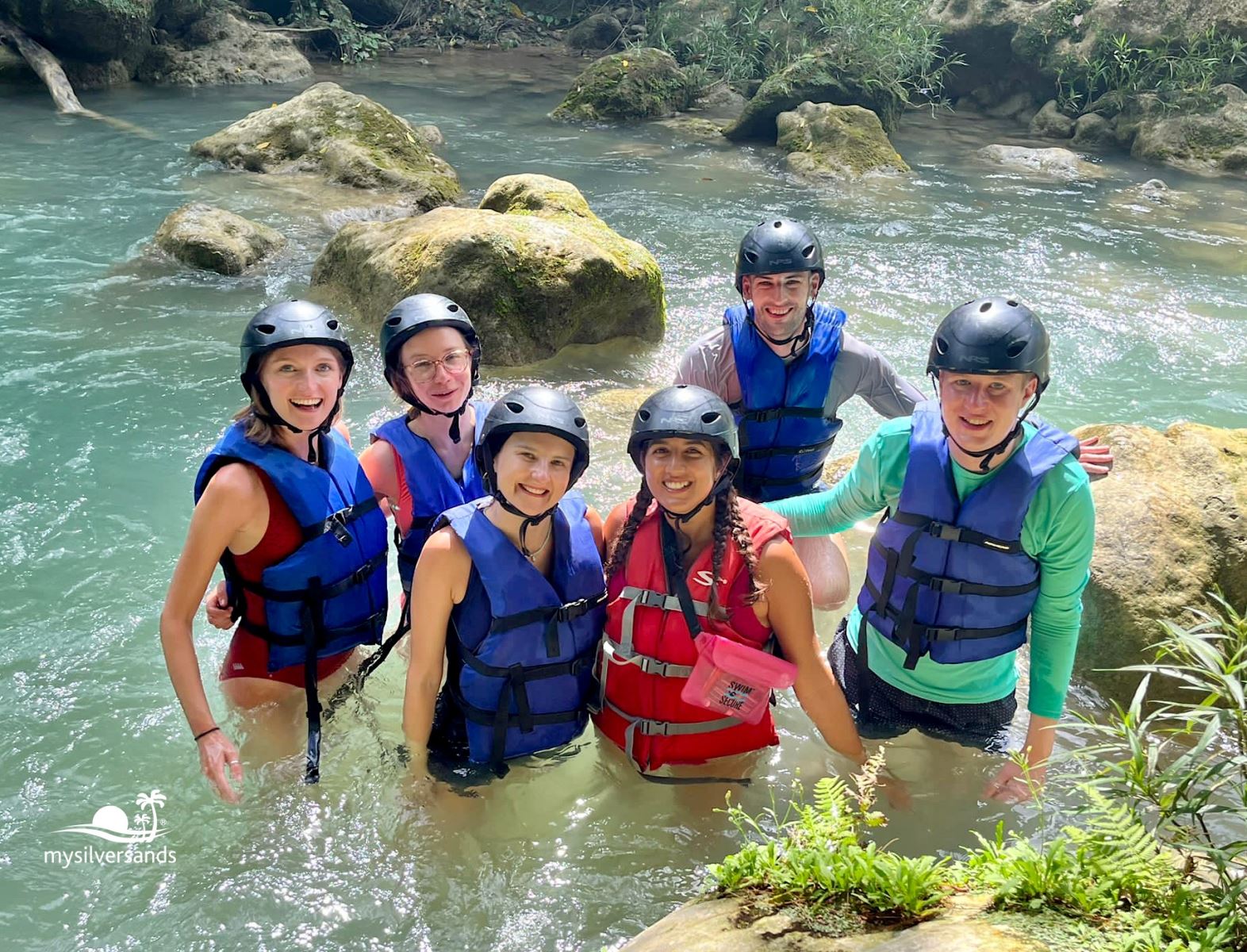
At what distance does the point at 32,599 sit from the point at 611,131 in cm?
1451

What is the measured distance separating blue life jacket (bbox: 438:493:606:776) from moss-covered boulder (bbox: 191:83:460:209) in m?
9.93

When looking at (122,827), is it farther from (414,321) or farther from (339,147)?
(339,147)

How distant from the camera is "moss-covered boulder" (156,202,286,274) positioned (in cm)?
1035

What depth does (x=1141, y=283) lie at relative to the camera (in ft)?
38.3

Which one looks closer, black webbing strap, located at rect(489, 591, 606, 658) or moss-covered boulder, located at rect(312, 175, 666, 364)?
black webbing strap, located at rect(489, 591, 606, 658)

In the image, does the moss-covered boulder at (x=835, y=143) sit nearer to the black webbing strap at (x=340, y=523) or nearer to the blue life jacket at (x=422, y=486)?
the blue life jacket at (x=422, y=486)

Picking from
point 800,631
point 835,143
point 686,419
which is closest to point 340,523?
point 686,419

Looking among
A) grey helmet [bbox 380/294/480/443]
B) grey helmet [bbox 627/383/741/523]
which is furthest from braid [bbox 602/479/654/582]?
grey helmet [bbox 380/294/480/443]

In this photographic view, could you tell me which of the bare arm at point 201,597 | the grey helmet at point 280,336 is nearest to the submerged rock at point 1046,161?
the grey helmet at point 280,336

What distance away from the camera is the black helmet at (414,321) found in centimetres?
405

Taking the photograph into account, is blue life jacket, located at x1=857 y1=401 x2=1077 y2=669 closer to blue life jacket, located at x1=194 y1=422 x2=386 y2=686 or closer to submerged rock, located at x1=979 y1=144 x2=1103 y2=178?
blue life jacket, located at x1=194 y1=422 x2=386 y2=686

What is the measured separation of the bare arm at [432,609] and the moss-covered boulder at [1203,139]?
18.3m

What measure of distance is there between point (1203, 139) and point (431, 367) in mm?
18539

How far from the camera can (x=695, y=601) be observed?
11.5ft
